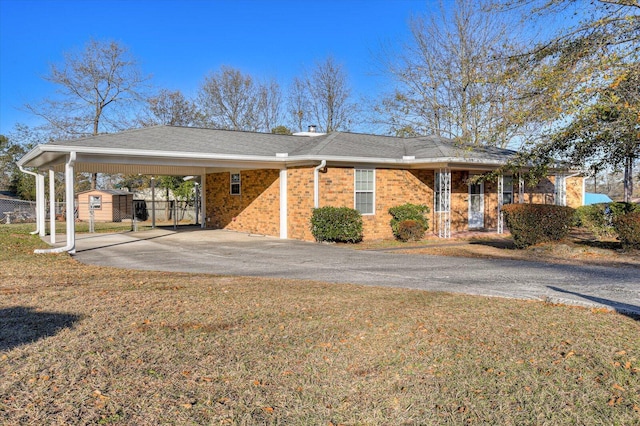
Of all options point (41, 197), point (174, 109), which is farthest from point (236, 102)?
point (41, 197)

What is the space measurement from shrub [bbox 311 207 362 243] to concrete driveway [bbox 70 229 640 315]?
0.46 m

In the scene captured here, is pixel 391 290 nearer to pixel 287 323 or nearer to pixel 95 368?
pixel 287 323

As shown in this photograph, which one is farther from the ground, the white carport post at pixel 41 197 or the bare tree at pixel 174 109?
the bare tree at pixel 174 109

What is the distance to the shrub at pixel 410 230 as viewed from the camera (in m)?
14.9

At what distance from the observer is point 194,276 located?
28.9 feet

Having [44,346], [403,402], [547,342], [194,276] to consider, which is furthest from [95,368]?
[194,276]

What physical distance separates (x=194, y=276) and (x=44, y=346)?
13.9 feet

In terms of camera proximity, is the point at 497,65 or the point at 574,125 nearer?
the point at 574,125

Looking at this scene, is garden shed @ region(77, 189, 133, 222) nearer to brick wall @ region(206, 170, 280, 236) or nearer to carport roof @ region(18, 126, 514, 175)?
brick wall @ region(206, 170, 280, 236)

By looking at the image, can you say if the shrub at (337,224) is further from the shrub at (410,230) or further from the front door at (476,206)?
the front door at (476,206)

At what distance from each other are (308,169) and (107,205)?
17.5m

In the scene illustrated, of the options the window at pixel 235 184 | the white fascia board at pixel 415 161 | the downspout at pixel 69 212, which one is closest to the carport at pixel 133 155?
the downspout at pixel 69 212

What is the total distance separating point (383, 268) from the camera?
32.1ft

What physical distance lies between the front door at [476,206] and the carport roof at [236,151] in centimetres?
152
